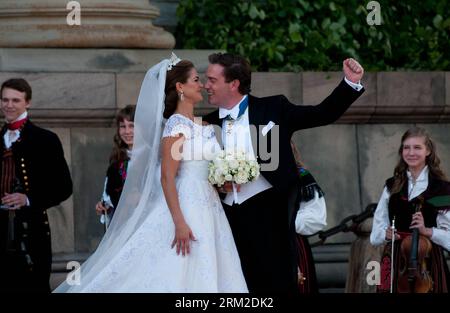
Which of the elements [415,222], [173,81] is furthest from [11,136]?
[415,222]

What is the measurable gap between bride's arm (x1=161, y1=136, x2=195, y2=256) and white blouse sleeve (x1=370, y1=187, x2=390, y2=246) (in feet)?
5.72

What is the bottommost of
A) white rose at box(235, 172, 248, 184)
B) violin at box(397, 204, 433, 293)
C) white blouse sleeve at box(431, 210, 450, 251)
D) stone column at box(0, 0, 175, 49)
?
violin at box(397, 204, 433, 293)

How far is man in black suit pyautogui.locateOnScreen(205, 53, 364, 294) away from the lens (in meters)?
12.4

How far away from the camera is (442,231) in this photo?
13.2 meters

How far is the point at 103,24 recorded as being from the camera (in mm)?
15367

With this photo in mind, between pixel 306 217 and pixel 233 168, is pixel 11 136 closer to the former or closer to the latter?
pixel 233 168

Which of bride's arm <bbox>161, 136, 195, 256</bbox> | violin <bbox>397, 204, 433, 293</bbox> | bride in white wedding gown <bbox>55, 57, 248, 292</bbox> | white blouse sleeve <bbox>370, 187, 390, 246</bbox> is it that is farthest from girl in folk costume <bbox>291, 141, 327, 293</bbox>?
bride's arm <bbox>161, 136, 195, 256</bbox>

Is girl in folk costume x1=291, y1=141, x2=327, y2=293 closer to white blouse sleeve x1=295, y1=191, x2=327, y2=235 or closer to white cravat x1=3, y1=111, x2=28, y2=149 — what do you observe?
white blouse sleeve x1=295, y1=191, x2=327, y2=235

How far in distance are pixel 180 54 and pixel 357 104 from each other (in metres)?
1.42

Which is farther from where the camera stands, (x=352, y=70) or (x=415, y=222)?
(x=415, y=222)

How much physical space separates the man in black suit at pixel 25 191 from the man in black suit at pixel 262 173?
143cm

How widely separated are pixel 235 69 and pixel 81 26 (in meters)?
3.02

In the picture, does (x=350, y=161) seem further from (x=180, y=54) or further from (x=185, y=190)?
(x=185, y=190)
